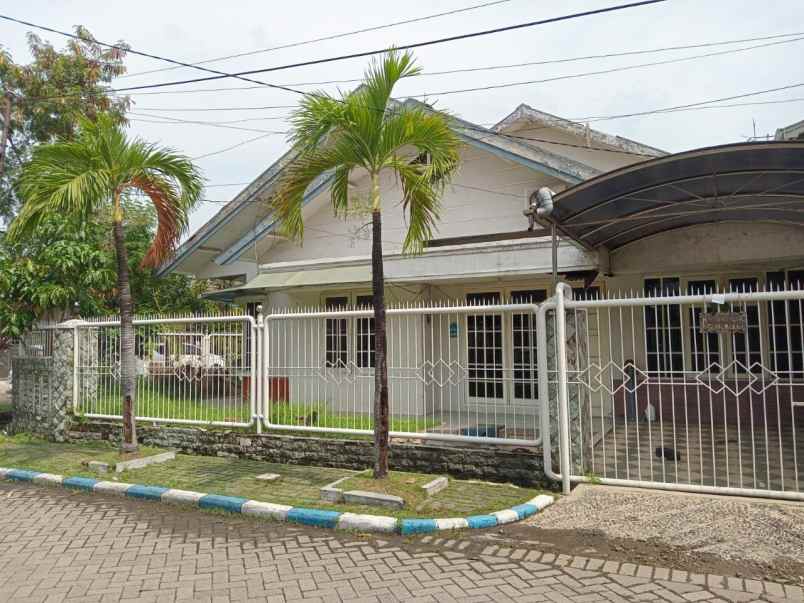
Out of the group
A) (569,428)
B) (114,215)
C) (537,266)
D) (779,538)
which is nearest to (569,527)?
(569,428)

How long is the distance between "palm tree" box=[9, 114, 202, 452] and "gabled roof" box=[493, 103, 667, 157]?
9702mm

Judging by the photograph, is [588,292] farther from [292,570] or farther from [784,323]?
[292,570]

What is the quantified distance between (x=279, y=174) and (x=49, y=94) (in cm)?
1019

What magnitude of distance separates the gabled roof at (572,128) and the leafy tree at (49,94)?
418 inches

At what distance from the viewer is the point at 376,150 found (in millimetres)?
6363

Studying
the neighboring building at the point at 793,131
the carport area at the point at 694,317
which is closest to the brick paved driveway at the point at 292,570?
the carport area at the point at 694,317

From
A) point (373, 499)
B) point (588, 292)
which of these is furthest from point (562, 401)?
point (588, 292)

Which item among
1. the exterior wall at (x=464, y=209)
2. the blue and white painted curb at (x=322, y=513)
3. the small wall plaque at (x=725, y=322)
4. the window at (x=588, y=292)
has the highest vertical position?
the exterior wall at (x=464, y=209)

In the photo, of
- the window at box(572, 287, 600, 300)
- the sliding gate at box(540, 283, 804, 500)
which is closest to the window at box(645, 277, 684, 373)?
the window at box(572, 287, 600, 300)

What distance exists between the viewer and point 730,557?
4473 mm

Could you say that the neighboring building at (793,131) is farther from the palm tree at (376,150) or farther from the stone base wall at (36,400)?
the stone base wall at (36,400)

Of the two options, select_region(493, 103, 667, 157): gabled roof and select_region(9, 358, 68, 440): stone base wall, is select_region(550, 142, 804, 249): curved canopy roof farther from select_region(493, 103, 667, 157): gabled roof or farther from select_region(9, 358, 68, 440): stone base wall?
select_region(9, 358, 68, 440): stone base wall

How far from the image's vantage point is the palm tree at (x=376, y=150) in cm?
620

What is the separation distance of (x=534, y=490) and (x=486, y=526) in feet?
3.63
